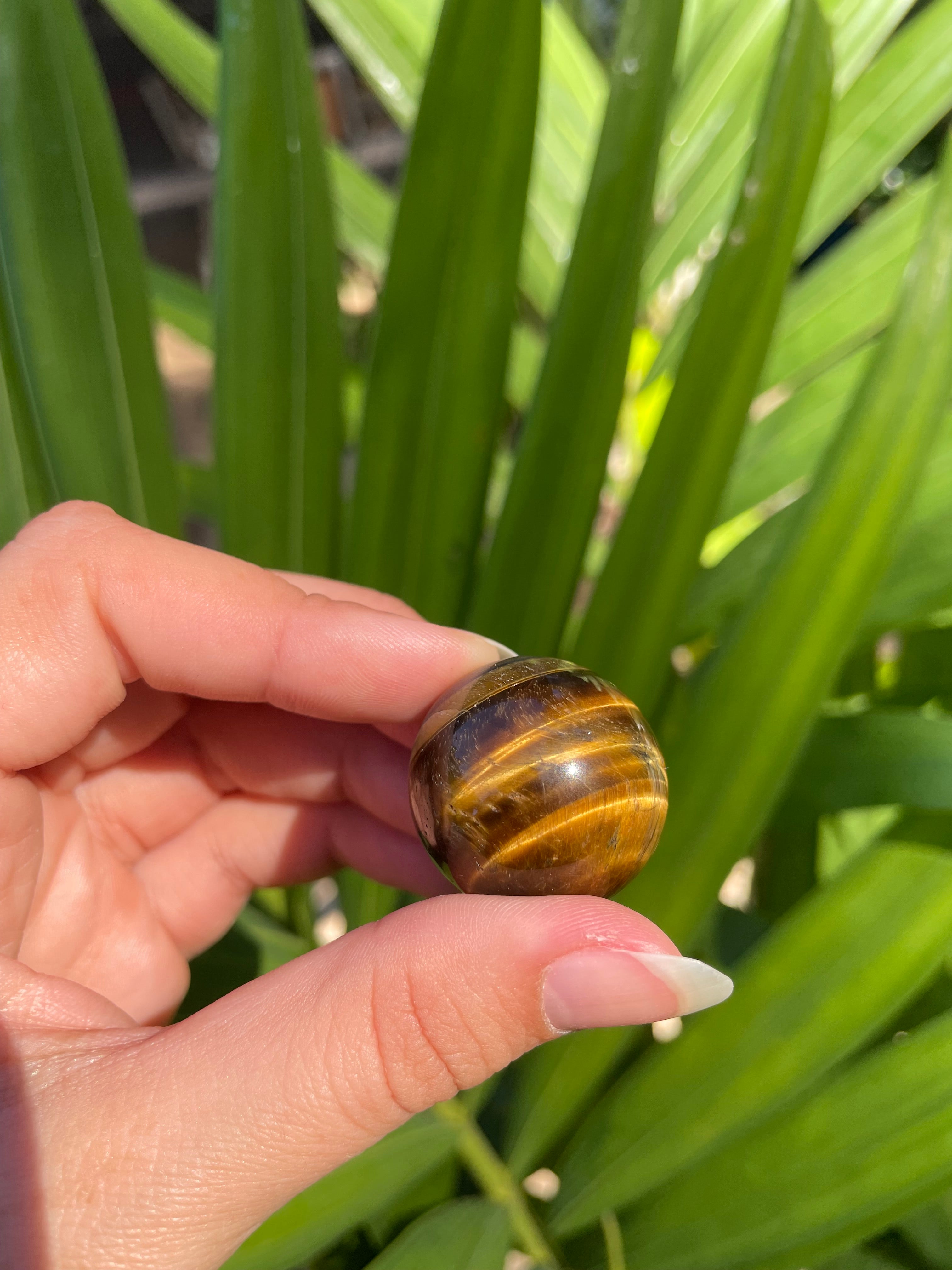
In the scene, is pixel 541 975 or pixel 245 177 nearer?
pixel 541 975

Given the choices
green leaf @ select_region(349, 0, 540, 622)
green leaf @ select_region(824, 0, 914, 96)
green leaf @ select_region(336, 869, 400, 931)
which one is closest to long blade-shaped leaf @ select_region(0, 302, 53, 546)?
green leaf @ select_region(349, 0, 540, 622)

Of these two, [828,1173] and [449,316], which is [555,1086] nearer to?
[828,1173]

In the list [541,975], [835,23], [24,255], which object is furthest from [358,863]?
[835,23]

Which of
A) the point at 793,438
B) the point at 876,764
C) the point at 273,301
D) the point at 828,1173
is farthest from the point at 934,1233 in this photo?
the point at 273,301

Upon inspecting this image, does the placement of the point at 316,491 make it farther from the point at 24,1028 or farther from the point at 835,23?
the point at 835,23

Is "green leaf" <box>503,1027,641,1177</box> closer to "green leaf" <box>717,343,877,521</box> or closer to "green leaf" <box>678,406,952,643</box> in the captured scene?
"green leaf" <box>678,406,952,643</box>

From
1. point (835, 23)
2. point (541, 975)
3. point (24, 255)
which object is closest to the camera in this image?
point (541, 975)

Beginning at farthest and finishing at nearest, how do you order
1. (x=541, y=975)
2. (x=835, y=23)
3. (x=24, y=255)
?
(x=835, y=23)
(x=24, y=255)
(x=541, y=975)

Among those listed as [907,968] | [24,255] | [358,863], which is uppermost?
[24,255]
